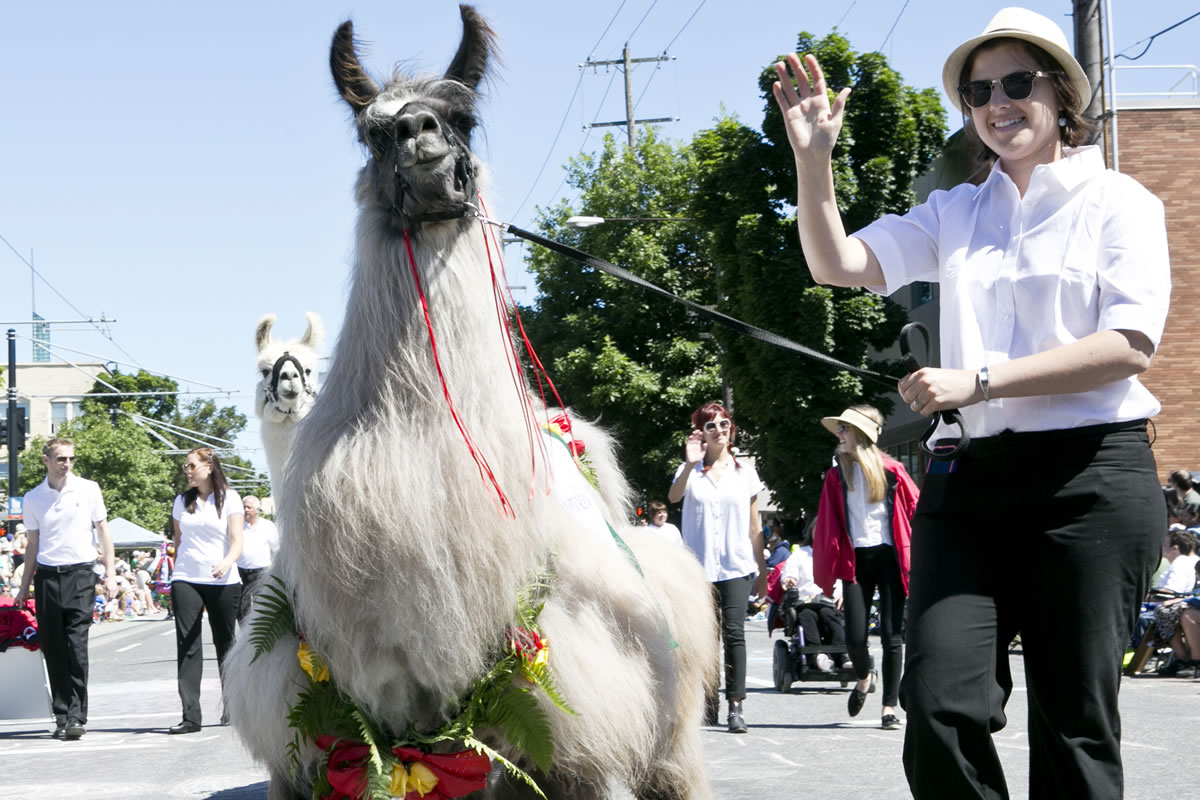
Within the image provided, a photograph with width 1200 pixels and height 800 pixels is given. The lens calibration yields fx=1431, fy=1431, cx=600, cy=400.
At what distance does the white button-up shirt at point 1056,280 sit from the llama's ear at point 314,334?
17.7 feet

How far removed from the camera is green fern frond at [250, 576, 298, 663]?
3775mm

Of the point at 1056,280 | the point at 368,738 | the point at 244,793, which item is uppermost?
the point at 1056,280

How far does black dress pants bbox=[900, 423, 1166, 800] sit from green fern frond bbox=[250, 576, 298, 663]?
1635mm

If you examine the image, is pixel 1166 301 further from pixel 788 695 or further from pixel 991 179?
pixel 788 695

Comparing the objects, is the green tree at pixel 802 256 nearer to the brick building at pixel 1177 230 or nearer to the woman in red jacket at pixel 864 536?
the brick building at pixel 1177 230

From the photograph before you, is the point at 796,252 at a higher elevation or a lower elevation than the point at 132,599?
higher

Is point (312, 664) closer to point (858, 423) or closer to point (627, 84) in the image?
point (858, 423)

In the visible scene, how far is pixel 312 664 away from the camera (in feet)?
11.8

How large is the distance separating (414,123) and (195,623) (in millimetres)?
7187

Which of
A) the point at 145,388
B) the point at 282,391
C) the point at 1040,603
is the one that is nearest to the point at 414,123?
the point at 1040,603

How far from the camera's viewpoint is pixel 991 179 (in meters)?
3.32

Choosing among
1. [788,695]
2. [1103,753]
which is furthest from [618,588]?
[788,695]

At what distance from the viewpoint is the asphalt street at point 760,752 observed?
664 centimetres

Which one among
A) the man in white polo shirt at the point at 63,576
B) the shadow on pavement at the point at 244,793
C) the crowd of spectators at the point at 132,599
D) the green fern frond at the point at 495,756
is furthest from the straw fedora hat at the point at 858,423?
the crowd of spectators at the point at 132,599
